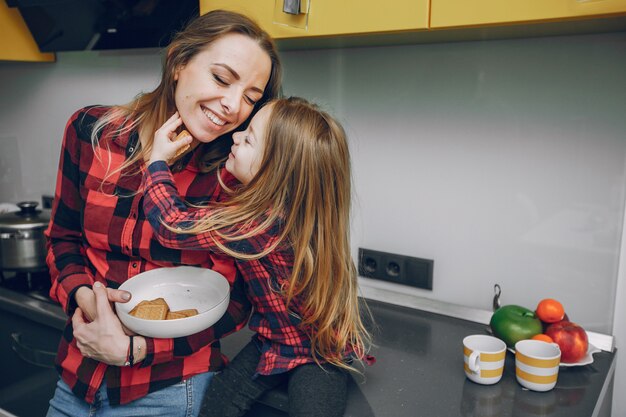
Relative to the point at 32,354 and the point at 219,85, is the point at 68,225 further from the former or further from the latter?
the point at 32,354

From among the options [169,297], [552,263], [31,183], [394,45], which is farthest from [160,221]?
[31,183]

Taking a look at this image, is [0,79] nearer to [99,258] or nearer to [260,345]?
[99,258]

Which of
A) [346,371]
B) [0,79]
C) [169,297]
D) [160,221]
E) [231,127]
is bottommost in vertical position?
[346,371]

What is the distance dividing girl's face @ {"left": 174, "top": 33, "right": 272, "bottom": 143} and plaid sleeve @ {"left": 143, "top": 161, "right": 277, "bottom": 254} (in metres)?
0.12

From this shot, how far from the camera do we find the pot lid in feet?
5.30

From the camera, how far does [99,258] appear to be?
110 cm

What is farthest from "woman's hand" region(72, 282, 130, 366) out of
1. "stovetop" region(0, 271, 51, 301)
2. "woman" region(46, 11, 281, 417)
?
"stovetop" region(0, 271, 51, 301)

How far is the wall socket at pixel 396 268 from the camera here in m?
1.40

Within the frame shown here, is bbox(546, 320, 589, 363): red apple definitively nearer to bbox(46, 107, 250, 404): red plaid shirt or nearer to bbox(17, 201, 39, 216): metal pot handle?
bbox(46, 107, 250, 404): red plaid shirt

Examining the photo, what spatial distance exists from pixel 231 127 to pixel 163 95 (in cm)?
17

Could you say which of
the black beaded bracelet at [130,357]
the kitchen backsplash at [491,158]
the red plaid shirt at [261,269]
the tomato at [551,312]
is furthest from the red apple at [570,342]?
the black beaded bracelet at [130,357]

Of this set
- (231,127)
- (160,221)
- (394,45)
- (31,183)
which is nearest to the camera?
(160,221)

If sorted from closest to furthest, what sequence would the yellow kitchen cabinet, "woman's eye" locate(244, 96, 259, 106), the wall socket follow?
"woman's eye" locate(244, 96, 259, 106) → the wall socket → the yellow kitchen cabinet

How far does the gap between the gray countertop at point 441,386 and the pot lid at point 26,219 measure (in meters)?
0.77
